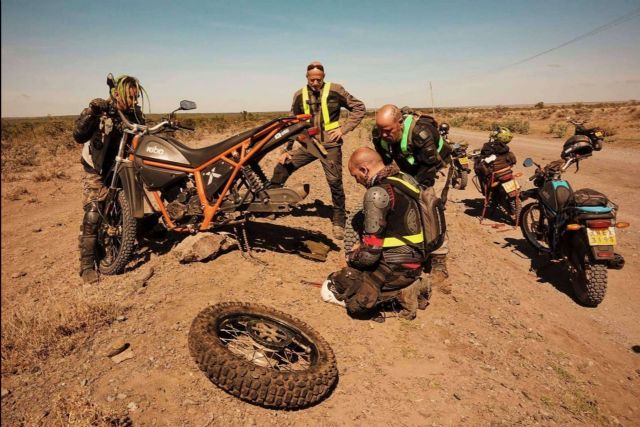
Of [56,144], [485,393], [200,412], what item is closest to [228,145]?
[200,412]

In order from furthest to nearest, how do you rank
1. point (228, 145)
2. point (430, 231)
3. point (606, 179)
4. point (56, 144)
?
point (56, 144) → point (606, 179) → point (228, 145) → point (430, 231)

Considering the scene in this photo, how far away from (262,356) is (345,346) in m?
0.83

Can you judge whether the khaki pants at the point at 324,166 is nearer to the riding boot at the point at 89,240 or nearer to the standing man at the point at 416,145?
the standing man at the point at 416,145

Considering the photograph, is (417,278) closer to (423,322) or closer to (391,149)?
(423,322)

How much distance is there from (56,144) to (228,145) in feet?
57.2

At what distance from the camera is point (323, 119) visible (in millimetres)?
6141

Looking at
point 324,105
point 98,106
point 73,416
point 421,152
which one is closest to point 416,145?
point 421,152

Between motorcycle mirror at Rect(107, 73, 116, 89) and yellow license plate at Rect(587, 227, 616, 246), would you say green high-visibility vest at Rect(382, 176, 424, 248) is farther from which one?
motorcycle mirror at Rect(107, 73, 116, 89)

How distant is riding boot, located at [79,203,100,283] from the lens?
471cm

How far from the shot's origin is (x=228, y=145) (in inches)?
185

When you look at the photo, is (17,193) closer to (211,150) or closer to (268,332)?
(211,150)

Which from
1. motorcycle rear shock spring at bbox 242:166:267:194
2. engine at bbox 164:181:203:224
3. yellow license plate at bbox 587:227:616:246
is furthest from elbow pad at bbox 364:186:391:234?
yellow license plate at bbox 587:227:616:246

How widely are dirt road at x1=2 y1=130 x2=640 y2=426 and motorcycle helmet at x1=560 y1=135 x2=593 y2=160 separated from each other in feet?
6.09

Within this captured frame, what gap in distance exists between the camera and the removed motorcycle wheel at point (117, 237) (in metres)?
4.73
